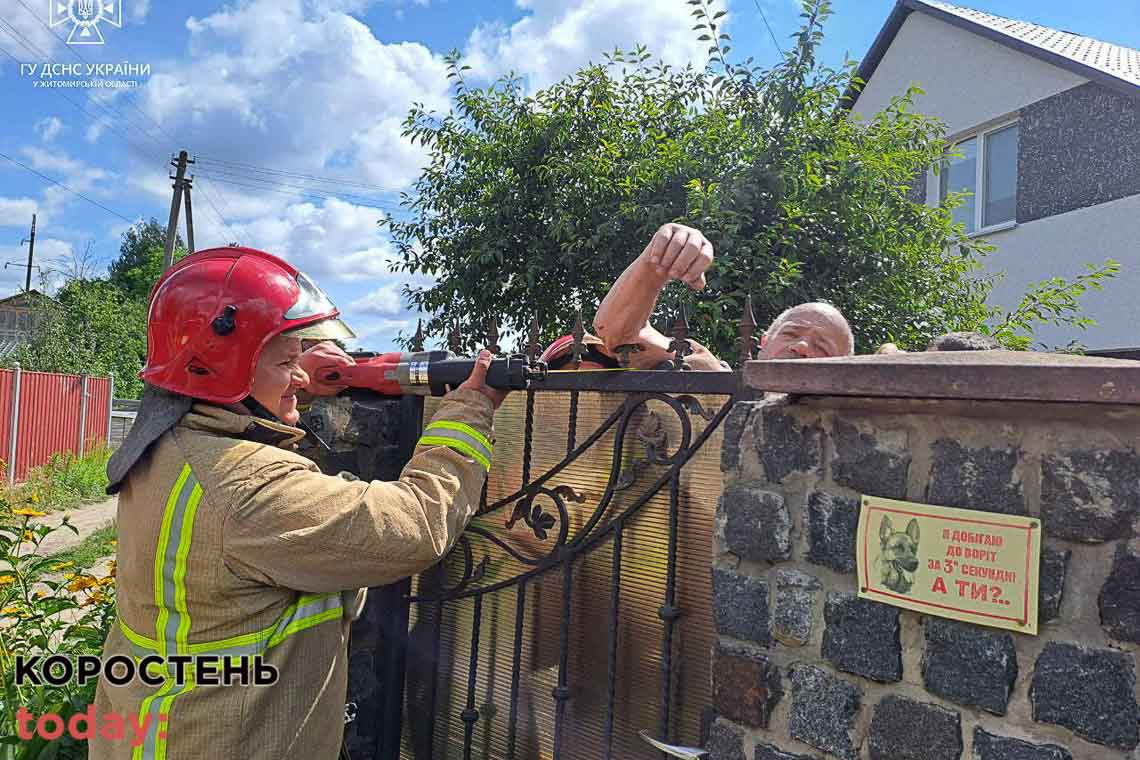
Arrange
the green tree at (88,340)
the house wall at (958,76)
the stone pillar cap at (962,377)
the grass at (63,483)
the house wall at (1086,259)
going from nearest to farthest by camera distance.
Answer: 1. the stone pillar cap at (962,377)
2. the house wall at (1086,259)
3. the house wall at (958,76)
4. the grass at (63,483)
5. the green tree at (88,340)

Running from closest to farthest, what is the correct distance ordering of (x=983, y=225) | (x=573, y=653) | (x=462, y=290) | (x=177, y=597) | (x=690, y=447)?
(x=177, y=597) < (x=690, y=447) < (x=573, y=653) < (x=462, y=290) < (x=983, y=225)

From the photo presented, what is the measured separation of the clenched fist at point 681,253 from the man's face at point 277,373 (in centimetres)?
103

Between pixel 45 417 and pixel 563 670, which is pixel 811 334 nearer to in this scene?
pixel 563 670

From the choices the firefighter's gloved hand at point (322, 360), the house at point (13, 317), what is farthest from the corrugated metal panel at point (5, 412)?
the house at point (13, 317)

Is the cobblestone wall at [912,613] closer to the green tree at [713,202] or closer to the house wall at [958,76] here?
the green tree at [713,202]

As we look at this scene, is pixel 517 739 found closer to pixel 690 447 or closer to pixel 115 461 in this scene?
pixel 690 447

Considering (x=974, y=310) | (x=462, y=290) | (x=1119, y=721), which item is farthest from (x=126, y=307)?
(x=1119, y=721)

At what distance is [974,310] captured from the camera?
231 inches

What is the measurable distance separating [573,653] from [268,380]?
3.89 feet

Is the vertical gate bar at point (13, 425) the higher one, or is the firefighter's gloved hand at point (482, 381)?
the firefighter's gloved hand at point (482, 381)

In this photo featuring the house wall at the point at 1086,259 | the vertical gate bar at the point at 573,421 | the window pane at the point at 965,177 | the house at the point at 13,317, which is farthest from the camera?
the house at the point at 13,317

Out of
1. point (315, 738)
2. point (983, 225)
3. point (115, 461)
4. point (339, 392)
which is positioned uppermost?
point (983, 225)

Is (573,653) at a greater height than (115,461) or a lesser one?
lesser

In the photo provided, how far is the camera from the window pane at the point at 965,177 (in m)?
10.6
